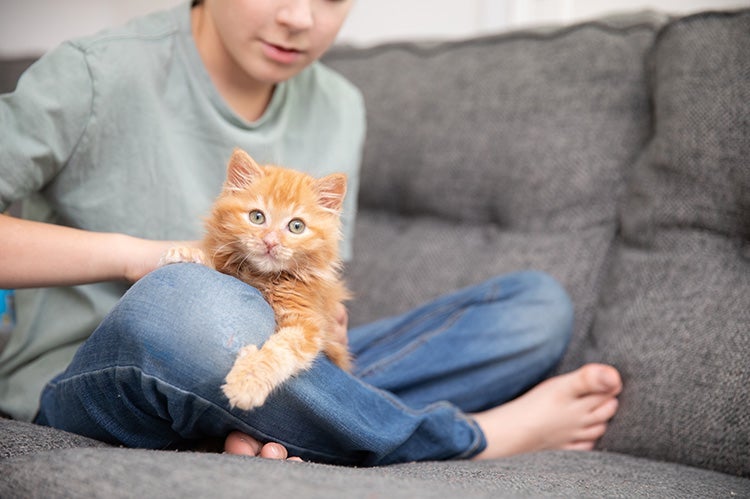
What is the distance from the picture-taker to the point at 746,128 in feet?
4.90

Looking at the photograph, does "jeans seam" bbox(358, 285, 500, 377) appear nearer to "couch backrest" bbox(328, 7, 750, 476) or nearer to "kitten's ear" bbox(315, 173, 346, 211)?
"couch backrest" bbox(328, 7, 750, 476)

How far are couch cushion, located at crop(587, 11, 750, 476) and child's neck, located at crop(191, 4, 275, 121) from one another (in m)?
0.95

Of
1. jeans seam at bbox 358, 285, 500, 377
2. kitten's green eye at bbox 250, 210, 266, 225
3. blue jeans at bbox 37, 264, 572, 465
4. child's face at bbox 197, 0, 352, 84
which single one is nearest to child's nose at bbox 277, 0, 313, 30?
child's face at bbox 197, 0, 352, 84

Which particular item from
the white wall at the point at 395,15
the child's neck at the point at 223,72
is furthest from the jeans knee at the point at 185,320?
the white wall at the point at 395,15

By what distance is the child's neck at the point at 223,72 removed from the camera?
5.06ft

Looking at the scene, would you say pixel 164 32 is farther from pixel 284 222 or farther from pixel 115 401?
pixel 115 401

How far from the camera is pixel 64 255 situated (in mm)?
1176

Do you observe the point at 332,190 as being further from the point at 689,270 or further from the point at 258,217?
the point at 689,270

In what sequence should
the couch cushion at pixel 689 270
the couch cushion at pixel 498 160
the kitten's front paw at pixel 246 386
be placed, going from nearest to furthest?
the kitten's front paw at pixel 246 386 → the couch cushion at pixel 689 270 → the couch cushion at pixel 498 160

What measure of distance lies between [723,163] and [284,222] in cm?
99

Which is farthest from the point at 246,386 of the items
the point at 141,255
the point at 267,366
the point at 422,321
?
the point at 422,321

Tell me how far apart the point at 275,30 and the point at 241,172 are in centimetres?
38

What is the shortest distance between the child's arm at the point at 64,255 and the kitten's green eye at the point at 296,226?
21 cm

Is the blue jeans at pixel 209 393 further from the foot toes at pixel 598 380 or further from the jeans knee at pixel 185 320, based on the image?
the foot toes at pixel 598 380
